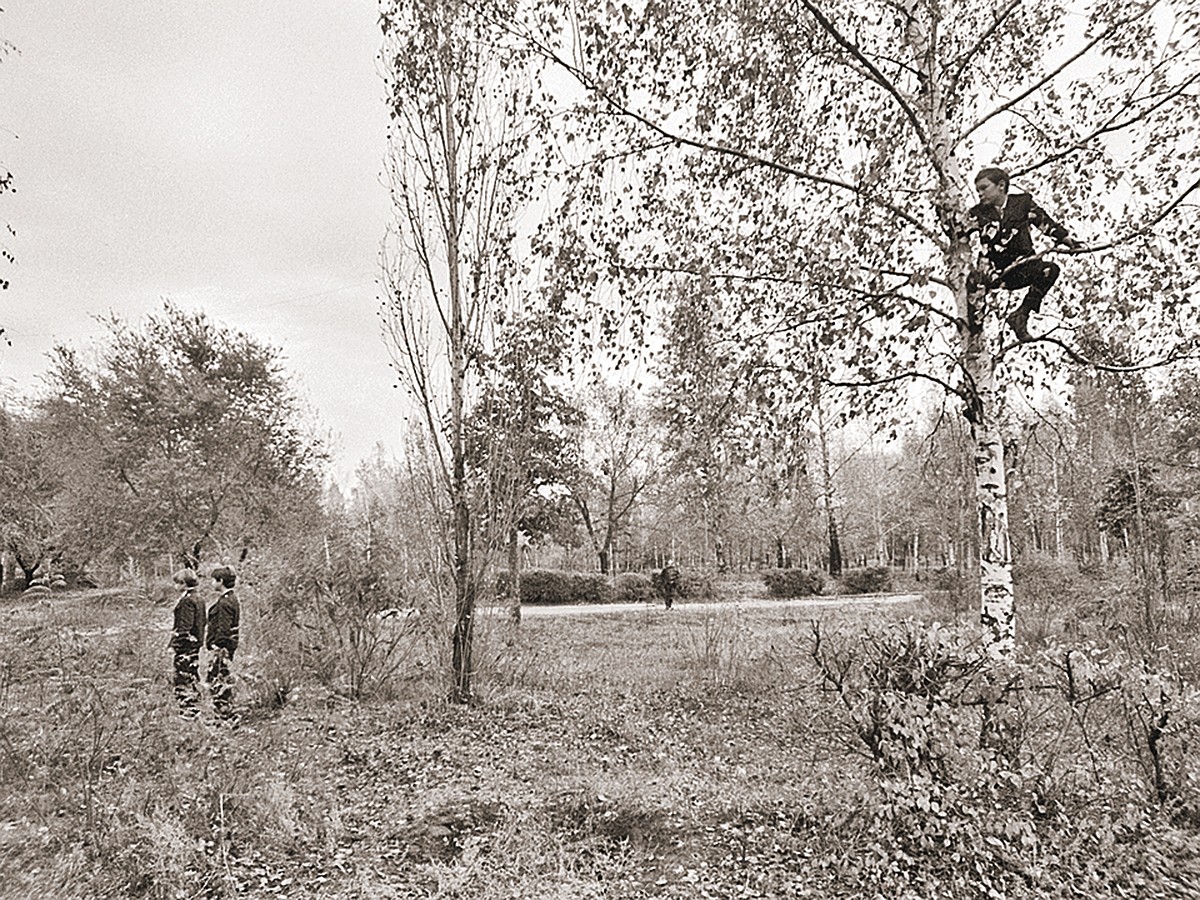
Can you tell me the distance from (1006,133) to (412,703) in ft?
27.2

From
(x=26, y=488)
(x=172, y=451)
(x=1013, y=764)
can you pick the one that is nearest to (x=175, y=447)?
(x=172, y=451)

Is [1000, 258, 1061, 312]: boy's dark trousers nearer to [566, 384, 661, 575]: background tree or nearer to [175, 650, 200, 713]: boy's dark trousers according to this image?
[175, 650, 200, 713]: boy's dark trousers

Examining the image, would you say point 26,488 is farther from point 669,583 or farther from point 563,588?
point 669,583

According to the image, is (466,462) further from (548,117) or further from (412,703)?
(548,117)

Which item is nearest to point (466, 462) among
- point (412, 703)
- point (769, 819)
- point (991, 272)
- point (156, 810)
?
point (412, 703)

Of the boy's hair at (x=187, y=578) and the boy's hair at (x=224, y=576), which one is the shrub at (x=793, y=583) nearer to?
the boy's hair at (x=224, y=576)

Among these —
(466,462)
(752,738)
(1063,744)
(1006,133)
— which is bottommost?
(752,738)

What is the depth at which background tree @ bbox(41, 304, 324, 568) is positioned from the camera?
19469mm

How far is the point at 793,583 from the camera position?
2522cm

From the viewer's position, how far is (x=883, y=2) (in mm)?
5332

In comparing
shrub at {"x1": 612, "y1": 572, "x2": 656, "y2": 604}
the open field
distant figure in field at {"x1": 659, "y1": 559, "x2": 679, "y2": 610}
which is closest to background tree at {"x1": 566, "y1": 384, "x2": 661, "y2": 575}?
shrub at {"x1": 612, "y1": 572, "x2": 656, "y2": 604}

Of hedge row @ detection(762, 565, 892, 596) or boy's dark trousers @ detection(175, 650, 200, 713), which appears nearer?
boy's dark trousers @ detection(175, 650, 200, 713)

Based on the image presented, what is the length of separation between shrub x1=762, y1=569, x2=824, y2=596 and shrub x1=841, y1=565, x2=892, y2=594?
1162 millimetres

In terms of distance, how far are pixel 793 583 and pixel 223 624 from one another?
2124 cm
